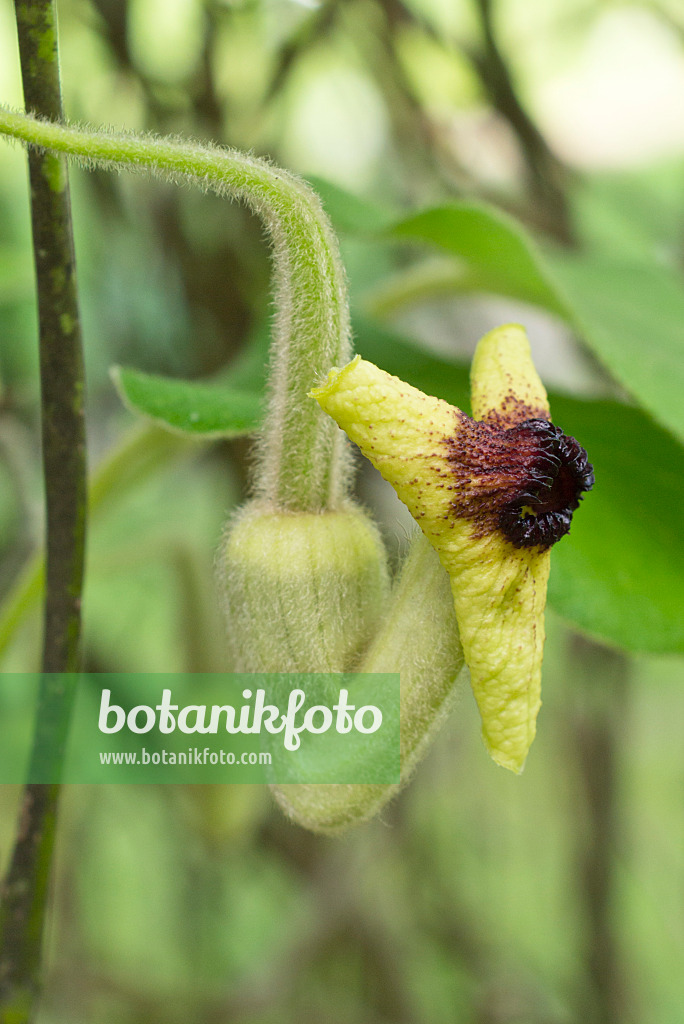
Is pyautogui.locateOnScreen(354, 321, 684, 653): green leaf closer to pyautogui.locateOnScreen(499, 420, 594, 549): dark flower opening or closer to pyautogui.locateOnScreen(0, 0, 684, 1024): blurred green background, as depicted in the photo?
pyautogui.locateOnScreen(0, 0, 684, 1024): blurred green background

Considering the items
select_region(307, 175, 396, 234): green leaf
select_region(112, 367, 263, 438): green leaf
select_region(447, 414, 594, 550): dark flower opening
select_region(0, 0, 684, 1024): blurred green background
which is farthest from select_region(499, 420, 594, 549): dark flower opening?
select_region(307, 175, 396, 234): green leaf

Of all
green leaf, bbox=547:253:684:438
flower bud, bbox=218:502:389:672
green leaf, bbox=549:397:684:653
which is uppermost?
green leaf, bbox=547:253:684:438

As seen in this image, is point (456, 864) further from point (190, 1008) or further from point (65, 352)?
point (65, 352)

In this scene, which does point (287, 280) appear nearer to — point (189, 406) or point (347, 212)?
point (189, 406)

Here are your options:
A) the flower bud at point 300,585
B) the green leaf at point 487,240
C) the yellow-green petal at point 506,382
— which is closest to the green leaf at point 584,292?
the green leaf at point 487,240

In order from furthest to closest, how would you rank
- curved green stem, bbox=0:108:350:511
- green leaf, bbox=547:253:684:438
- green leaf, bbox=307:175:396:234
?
green leaf, bbox=307:175:396:234, green leaf, bbox=547:253:684:438, curved green stem, bbox=0:108:350:511

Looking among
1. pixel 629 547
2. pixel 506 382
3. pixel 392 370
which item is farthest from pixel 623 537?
pixel 392 370
